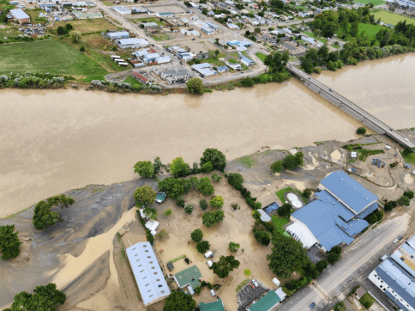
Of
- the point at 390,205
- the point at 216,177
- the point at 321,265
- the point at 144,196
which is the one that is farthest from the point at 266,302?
the point at 390,205

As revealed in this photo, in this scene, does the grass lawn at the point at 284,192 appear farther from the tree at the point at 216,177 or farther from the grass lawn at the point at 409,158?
the grass lawn at the point at 409,158

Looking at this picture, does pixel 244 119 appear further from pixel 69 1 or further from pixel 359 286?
pixel 69 1

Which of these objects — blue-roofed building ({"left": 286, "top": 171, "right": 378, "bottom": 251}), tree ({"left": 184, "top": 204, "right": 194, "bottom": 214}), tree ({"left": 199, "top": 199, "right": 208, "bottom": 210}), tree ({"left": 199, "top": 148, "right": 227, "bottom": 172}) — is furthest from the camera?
tree ({"left": 199, "top": 148, "right": 227, "bottom": 172})

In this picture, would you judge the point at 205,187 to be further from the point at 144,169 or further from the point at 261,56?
the point at 261,56

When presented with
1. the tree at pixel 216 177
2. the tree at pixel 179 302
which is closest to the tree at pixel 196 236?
the tree at pixel 179 302

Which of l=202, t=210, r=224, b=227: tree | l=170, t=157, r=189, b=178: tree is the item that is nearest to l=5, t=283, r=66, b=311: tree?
l=202, t=210, r=224, b=227: tree

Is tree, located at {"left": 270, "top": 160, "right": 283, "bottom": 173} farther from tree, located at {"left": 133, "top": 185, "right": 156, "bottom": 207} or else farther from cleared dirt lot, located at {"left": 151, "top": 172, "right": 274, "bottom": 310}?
tree, located at {"left": 133, "top": 185, "right": 156, "bottom": 207}
